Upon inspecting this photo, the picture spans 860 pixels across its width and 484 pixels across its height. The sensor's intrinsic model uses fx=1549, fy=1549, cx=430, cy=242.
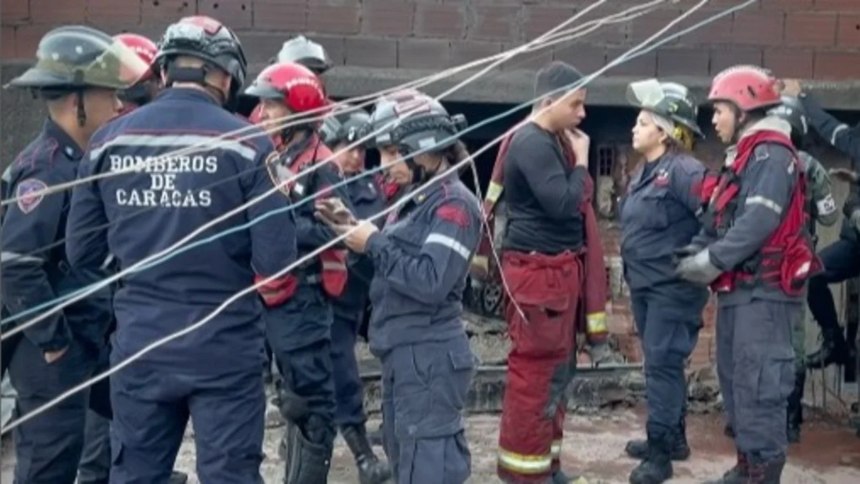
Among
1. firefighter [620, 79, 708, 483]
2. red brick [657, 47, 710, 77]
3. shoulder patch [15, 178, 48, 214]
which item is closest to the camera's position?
shoulder patch [15, 178, 48, 214]

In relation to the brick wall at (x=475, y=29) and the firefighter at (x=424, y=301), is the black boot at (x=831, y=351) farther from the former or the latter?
the firefighter at (x=424, y=301)

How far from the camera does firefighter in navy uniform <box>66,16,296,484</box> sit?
5461 millimetres

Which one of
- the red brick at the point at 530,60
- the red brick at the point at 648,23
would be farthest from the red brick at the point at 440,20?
the red brick at the point at 648,23

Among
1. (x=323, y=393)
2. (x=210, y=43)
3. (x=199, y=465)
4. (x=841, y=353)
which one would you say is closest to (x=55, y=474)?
(x=199, y=465)

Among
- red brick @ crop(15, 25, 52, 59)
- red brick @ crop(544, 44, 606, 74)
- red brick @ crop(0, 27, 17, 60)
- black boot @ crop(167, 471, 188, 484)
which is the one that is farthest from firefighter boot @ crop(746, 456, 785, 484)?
red brick @ crop(0, 27, 17, 60)

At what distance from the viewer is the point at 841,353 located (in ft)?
30.0

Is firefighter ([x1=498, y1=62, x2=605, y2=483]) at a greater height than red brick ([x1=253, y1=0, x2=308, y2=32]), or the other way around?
red brick ([x1=253, y1=0, x2=308, y2=32])

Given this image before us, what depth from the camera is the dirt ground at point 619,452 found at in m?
7.89

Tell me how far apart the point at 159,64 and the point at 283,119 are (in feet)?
4.04

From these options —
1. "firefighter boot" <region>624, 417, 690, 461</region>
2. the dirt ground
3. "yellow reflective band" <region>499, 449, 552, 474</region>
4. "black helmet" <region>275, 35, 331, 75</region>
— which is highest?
"black helmet" <region>275, 35, 331, 75</region>

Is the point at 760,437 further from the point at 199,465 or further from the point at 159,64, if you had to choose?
the point at 159,64

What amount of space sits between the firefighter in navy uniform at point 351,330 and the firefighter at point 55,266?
4.75ft

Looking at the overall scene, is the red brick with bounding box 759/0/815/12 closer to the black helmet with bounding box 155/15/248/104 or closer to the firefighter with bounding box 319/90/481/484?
the firefighter with bounding box 319/90/481/484

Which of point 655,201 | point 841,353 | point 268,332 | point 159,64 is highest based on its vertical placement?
point 159,64
